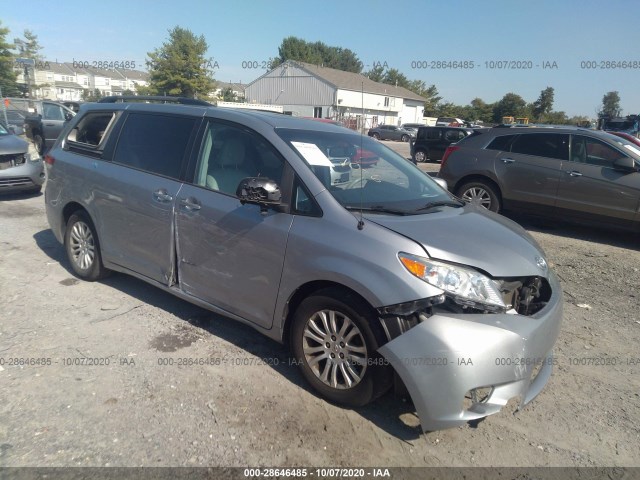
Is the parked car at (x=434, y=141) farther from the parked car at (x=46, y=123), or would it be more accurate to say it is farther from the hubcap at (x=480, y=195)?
the parked car at (x=46, y=123)

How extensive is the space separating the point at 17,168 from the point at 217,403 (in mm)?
8064

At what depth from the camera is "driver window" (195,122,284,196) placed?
132 inches

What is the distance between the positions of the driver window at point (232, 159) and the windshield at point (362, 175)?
0.20 m

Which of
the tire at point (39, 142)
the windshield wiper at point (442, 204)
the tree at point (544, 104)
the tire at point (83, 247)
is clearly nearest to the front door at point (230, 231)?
the windshield wiper at point (442, 204)

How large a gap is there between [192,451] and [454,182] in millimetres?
7288

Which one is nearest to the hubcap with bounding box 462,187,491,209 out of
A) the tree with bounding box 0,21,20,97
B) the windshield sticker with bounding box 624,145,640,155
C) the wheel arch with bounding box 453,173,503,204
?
the wheel arch with bounding box 453,173,503,204

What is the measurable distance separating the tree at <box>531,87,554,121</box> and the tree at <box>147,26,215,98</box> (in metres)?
38.3

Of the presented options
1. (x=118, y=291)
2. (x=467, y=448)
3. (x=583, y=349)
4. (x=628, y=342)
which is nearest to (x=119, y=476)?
(x=467, y=448)

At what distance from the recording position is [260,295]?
3.23m

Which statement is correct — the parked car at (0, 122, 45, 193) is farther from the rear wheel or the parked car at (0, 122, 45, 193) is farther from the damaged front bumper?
the rear wheel

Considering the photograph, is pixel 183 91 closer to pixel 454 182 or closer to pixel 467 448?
pixel 454 182

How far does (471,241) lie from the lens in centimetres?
286

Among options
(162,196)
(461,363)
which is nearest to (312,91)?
(162,196)

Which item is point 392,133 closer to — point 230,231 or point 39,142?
point 39,142
